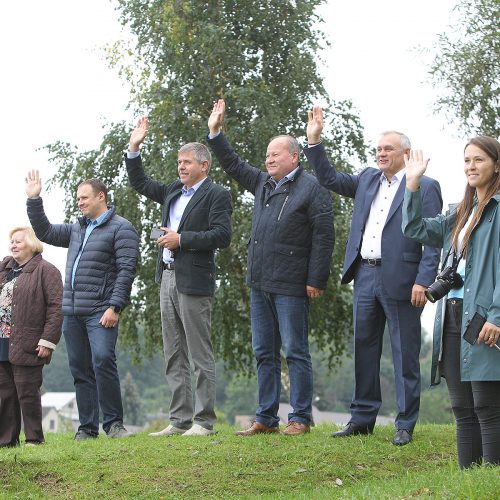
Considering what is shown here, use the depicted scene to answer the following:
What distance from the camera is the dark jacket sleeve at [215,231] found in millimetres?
9523

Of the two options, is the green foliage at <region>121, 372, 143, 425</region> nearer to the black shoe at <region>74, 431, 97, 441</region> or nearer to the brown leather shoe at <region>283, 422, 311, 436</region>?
the black shoe at <region>74, 431, 97, 441</region>

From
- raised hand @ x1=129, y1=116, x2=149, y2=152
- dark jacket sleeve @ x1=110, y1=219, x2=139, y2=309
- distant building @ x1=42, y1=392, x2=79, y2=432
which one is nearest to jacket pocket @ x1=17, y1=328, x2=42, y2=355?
dark jacket sleeve @ x1=110, y1=219, x2=139, y2=309

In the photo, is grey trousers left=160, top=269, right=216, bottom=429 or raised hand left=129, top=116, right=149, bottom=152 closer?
grey trousers left=160, top=269, right=216, bottom=429

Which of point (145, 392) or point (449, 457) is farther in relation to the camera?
point (145, 392)

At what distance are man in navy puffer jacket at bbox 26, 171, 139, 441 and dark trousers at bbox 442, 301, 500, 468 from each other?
13.2ft

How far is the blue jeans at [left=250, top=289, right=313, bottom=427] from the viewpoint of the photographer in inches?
364

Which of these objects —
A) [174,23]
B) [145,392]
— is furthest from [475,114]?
[145,392]

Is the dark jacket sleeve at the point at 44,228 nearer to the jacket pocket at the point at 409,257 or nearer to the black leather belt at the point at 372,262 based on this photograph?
the black leather belt at the point at 372,262

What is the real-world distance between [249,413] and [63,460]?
8468 cm

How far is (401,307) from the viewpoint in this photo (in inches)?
348

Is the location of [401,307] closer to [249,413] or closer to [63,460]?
[63,460]

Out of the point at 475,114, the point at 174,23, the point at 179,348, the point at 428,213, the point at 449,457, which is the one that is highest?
the point at 174,23

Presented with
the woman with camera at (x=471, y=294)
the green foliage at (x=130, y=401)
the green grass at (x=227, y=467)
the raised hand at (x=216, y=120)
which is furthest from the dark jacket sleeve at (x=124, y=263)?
the green foliage at (x=130, y=401)

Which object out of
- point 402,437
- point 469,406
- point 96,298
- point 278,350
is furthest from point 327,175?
point 469,406
